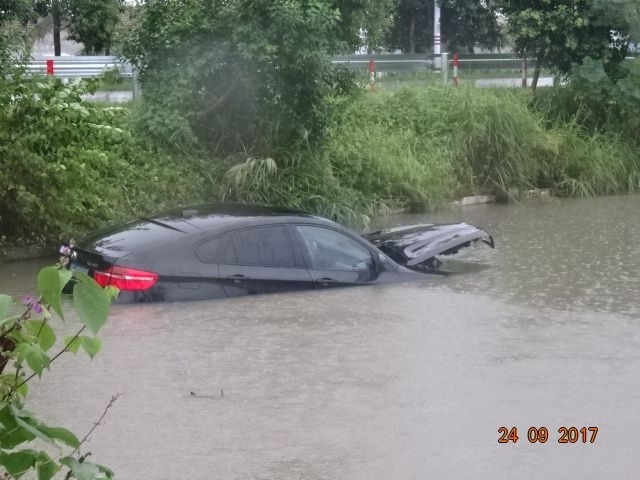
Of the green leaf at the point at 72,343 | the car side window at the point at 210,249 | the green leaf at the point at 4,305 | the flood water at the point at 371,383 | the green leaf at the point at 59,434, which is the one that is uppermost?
the green leaf at the point at 4,305

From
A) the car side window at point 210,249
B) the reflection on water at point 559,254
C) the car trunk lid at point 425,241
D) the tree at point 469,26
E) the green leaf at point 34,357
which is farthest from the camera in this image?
the tree at point 469,26

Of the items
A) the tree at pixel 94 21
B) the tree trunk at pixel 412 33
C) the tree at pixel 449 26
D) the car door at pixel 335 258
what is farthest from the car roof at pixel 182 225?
the tree trunk at pixel 412 33

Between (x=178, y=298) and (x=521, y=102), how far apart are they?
43.9ft

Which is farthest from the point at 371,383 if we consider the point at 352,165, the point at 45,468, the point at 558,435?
the point at 352,165

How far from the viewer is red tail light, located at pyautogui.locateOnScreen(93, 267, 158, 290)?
8.86 meters

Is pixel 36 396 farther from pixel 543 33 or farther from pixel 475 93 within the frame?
pixel 543 33

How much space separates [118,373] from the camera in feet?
25.2

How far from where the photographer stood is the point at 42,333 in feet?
10.4

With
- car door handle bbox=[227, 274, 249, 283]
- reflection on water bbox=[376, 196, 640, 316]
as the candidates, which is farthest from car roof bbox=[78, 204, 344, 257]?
reflection on water bbox=[376, 196, 640, 316]

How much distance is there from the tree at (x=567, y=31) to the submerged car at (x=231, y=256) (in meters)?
13.8

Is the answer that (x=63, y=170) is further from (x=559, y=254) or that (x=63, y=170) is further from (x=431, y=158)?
(x=431, y=158)

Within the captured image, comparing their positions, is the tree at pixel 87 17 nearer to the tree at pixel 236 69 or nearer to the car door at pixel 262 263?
the tree at pixel 236 69

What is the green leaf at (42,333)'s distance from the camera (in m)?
3.13

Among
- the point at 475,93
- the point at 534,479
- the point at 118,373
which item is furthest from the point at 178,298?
the point at 475,93
